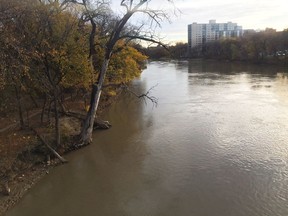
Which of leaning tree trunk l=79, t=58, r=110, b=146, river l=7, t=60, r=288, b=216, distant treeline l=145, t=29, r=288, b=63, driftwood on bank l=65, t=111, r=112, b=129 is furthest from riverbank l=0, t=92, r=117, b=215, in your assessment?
distant treeline l=145, t=29, r=288, b=63

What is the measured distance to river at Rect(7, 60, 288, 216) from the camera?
1017cm

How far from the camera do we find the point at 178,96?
29.8 meters

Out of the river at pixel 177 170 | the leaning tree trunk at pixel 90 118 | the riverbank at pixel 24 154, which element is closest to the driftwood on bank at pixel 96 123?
the riverbank at pixel 24 154

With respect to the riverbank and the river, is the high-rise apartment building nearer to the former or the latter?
the river

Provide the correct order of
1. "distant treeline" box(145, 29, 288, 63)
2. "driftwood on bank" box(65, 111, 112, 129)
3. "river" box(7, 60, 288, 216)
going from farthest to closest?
"distant treeline" box(145, 29, 288, 63) → "driftwood on bank" box(65, 111, 112, 129) → "river" box(7, 60, 288, 216)

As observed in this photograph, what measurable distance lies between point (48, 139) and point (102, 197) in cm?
519

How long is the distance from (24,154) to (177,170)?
6112 mm

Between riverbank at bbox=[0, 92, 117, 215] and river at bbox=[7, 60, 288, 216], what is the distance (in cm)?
39


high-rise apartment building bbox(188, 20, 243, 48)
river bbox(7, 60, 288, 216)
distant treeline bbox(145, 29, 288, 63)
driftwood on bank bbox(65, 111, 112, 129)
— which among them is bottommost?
river bbox(7, 60, 288, 216)

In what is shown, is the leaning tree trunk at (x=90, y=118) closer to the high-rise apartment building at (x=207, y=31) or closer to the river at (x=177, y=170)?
the river at (x=177, y=170)

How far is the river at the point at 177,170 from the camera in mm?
10172

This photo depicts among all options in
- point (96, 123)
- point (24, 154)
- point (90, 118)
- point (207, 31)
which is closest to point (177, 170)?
point (90, 118)

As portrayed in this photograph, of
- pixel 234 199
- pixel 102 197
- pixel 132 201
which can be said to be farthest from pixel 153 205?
pixel 234 199

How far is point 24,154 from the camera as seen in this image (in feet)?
43.8
